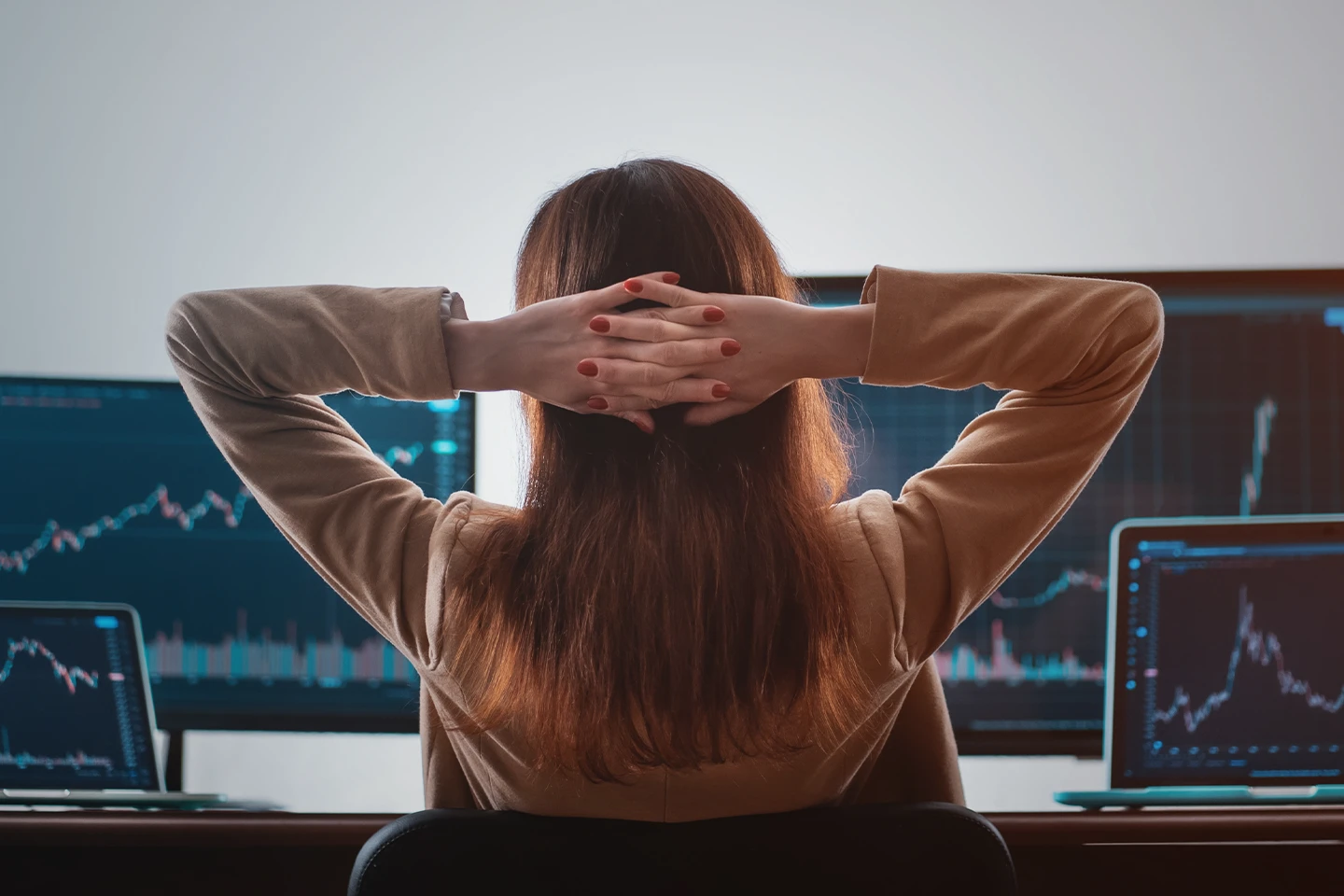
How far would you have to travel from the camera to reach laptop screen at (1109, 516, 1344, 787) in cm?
118

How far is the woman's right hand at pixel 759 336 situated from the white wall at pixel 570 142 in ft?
3.07

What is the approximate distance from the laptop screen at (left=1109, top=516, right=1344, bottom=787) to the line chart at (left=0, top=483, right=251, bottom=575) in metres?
1.26

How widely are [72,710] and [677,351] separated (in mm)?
1107

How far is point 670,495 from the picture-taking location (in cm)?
70

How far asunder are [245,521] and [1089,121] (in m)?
1.57

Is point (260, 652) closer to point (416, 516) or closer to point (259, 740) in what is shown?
point (259, 740)

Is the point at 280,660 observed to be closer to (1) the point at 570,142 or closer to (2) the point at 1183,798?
(1) the point at 570,142

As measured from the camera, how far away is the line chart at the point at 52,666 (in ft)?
4.03

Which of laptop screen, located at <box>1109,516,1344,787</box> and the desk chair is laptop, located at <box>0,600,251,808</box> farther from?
laptop screen, located at <box>1109,516,1344,787</box>

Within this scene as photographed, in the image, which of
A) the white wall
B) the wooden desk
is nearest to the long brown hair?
the wooden desk

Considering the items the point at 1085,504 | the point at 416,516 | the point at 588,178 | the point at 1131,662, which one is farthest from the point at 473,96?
the point at 1131,662

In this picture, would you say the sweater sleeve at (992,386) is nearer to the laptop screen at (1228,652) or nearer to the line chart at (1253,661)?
the laptop screen at (1228,652)

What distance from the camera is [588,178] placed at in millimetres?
761

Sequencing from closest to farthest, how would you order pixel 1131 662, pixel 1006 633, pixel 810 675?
pixel 810 675
pixel 1131 662
pixel 1006 633
